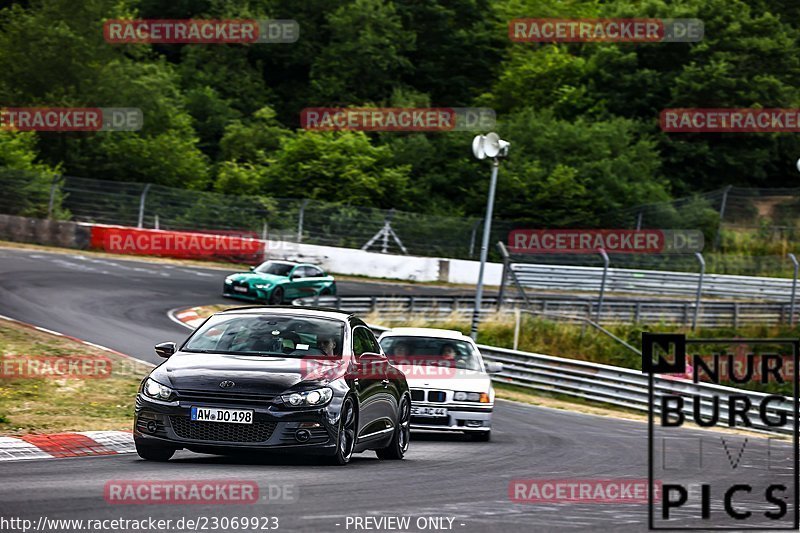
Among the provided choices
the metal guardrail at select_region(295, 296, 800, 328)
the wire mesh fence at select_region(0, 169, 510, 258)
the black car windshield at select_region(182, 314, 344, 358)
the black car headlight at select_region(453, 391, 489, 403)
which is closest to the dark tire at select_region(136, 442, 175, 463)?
the black car windshield at select_region(182, 314, 344, 358)

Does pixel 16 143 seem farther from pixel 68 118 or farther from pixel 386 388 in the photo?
pixel 386 388

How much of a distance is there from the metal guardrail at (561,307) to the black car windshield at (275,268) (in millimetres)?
2885

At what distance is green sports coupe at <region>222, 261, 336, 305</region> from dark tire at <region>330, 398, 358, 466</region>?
835 inches

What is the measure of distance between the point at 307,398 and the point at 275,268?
23.3 m

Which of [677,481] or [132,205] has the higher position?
[132,205]

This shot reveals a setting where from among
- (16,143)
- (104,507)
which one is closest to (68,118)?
(16,143)

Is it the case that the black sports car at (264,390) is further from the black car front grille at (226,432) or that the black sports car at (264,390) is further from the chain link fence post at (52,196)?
the chain link fence post at (52,196)

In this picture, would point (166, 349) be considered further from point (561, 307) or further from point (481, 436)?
point (561, 307)

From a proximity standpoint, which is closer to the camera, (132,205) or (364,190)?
(132,205)

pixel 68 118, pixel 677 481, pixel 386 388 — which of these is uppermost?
pixel 68 118

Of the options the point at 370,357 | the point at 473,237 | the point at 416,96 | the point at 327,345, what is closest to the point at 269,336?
the point at 327,345

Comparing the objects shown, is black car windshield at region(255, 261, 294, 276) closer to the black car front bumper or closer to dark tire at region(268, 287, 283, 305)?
dark tire at region(268, 287, 283, 305)

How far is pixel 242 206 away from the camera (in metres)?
41.3

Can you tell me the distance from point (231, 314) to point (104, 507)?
166 inches
